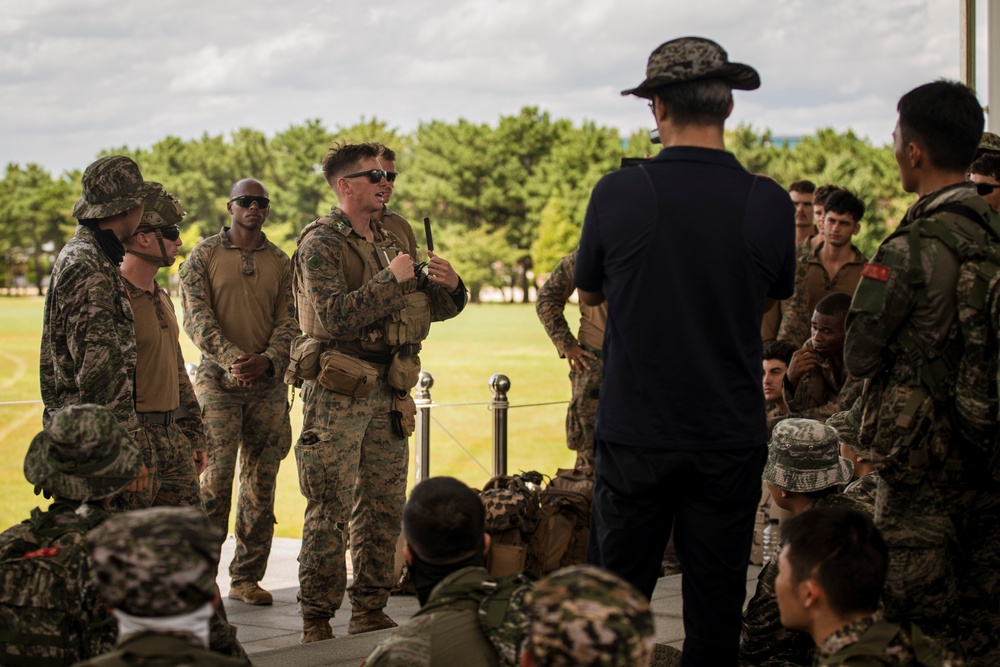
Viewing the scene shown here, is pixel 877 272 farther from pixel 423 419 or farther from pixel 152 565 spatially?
pixel 423 419

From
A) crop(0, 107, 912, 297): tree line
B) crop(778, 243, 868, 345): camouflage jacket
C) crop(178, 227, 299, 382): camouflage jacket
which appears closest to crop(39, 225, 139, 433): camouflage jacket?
crop(178, 227, 299, 382): camouflage jacket

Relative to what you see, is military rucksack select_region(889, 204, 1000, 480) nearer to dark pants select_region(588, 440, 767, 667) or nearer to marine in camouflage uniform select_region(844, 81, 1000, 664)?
marine in camouflage uniform select_region(844, 81, 1000, 664)

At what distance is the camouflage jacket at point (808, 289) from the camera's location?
732cm

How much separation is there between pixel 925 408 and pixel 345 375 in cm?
281

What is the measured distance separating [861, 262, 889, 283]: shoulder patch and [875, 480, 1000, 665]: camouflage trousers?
0.66 m

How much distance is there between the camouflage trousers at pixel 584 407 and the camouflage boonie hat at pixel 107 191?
3341 mm

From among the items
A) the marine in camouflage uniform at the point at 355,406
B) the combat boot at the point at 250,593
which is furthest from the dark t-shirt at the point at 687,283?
the combat boot at the point at 250,593

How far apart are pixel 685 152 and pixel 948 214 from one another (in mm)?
863

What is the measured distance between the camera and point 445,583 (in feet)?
9.79

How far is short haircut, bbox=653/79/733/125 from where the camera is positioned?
3172 mm

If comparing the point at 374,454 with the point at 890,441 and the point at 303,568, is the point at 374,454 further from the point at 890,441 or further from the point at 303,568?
the point at 890,441

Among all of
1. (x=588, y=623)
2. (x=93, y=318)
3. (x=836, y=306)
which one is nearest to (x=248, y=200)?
(x=93, y=318)

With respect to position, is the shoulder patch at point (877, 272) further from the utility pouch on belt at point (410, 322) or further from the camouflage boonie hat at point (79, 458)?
the utility pouch on belt at point (410, 322)

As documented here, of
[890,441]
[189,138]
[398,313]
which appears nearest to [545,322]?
[398,313]
